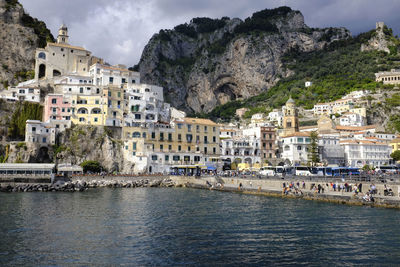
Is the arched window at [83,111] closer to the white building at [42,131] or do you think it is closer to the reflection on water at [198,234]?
the white building at [42,131]

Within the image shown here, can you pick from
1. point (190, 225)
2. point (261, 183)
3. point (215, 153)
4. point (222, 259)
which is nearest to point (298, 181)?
point (261, 183)

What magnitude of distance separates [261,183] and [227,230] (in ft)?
83.6

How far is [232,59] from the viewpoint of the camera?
537 ft

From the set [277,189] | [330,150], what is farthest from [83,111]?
[330,150]

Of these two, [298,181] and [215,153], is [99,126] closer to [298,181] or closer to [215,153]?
[215,153]

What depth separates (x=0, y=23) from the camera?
89.8m

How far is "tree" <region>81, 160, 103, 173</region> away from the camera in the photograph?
206 ft

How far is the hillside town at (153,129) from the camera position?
68.6m

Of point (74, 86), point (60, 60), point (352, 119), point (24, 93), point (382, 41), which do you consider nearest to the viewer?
point (24, 93)

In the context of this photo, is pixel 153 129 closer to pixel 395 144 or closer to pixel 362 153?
pixel 362 153

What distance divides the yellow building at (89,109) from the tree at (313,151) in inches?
1703

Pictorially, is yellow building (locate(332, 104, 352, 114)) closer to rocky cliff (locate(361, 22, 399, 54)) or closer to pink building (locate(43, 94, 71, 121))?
rocky cliff (locate(361, 22, 399, 54))

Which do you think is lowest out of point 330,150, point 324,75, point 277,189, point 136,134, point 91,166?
point 277,189

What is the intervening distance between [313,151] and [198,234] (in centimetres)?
5670
